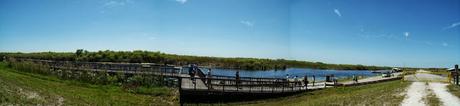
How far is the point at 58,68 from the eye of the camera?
1762 inches

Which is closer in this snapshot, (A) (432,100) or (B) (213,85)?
(A) (432,100)

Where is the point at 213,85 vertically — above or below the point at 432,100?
above

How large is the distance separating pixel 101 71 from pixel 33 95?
21322 millimetres

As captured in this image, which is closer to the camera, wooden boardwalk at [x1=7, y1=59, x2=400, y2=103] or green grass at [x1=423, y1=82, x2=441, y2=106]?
green grass at [x1=423, y1=82, x2=441, y2=106]

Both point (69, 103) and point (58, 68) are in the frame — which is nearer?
point (69, 103)

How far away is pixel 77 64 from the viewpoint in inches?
1783

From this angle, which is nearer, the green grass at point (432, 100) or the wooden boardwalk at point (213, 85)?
the green grass at point (432, 100)

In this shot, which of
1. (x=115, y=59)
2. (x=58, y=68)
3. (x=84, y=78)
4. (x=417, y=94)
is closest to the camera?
(x=417, y=94)

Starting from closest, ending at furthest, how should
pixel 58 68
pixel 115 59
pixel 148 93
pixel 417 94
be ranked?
pixel 417 94 → pixel 148 93 → pixel 58 68 → pixel 115 59

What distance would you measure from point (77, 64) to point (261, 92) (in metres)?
26.5

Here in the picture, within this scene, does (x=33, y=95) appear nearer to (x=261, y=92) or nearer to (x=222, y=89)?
(x=222, y=89)

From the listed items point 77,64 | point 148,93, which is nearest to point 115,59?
point 77,64

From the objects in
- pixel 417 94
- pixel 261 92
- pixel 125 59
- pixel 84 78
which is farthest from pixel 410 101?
pixel 125 59

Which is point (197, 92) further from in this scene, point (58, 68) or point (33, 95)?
point (58, 68)
